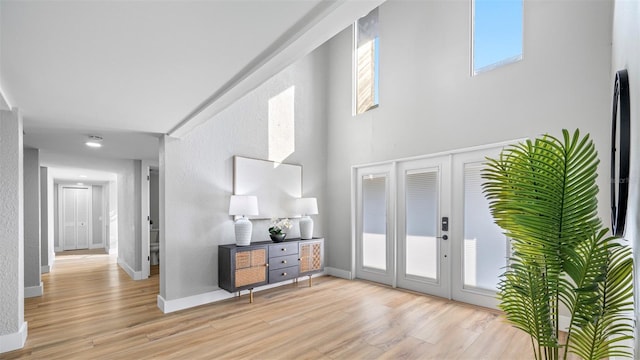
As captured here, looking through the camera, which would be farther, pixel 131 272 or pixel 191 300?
pixel 131 272

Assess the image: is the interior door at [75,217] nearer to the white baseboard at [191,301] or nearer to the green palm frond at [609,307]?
the white baseboard at [191,301]

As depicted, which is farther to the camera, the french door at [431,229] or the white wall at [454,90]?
the french door at [431,229]

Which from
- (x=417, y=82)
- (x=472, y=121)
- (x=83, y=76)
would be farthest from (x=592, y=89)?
(x=83, y=76)

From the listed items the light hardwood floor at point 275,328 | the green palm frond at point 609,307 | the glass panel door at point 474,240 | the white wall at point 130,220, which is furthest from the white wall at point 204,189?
the green palm frond at point 609,307

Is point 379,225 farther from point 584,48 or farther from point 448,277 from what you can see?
point 584,48

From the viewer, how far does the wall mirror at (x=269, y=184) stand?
4.68 meters

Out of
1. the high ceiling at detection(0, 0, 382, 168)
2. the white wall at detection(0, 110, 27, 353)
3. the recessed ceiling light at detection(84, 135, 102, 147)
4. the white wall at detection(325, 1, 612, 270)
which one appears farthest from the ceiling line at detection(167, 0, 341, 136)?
the white wall at detection(325, 1, 612, 270)

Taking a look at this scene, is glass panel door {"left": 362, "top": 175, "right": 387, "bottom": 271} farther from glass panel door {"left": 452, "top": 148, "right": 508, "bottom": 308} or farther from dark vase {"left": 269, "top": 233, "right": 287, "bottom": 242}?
dark vase {"left": 269, "top": 233, "right": 287, "bottom": 242}

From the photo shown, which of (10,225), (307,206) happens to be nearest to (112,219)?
(10,225)

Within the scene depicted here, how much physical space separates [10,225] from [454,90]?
5197 mm

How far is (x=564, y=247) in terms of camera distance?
1.18 meters

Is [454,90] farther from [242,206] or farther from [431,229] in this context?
[242,206]

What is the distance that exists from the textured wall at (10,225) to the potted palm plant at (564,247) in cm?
406

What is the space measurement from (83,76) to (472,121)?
405 centimetres
